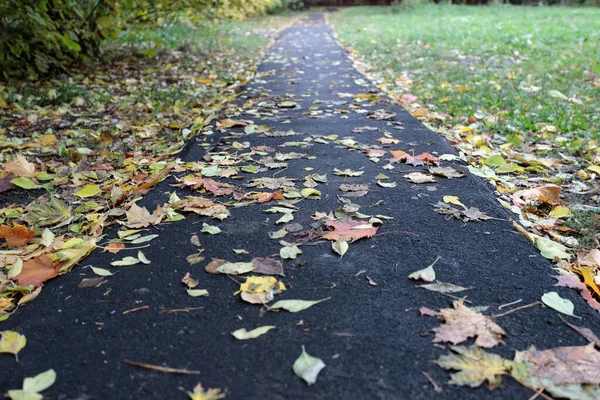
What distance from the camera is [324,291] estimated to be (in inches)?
67.6

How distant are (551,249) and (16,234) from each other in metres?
2.30

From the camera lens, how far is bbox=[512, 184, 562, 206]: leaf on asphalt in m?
2.54

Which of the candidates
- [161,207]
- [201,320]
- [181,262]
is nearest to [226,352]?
[201,320]

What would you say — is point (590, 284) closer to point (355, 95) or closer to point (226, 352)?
point (226, 352)

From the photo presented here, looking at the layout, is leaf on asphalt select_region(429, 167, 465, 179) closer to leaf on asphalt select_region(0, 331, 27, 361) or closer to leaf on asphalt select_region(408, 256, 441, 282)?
leaf on asphalt select_region(408, 256, 441, 282)

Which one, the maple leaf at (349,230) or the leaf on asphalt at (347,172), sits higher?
the leaf on asphalt at (347,172)

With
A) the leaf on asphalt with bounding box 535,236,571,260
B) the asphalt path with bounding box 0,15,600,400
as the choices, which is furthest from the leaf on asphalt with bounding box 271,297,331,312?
the leaf on asphalt with bounding box 535,236,571,260

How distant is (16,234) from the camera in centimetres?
214

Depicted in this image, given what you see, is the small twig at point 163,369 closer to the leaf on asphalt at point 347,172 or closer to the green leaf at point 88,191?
the green leaf at point 88,191

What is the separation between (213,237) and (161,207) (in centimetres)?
43

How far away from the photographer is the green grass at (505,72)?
4.00 m

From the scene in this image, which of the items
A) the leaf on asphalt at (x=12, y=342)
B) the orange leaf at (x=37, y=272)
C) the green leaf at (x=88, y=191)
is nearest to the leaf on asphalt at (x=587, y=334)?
the leaf on asphalt at (x=12, y=342)

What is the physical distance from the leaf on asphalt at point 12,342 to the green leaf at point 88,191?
3.91ft

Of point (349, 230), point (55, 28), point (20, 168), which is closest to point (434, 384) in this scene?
point (349, 230)
